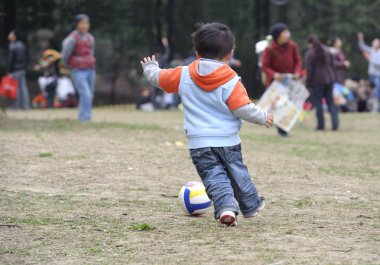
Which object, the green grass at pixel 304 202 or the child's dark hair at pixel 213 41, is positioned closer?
the child's dark hair at pixel 213 41

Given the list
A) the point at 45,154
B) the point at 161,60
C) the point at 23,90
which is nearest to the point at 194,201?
the point at 45,154

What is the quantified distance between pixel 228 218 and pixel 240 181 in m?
0.39

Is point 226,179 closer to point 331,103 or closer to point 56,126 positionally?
point 56,126

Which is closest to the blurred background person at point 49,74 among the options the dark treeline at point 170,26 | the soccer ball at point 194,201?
the dark treeline at point 170,26

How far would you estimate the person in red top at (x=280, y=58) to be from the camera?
16078 mm

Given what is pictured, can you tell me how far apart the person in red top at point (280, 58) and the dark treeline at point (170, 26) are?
6595mm

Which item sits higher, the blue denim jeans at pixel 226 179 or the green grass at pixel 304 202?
the blue denim jeans at pixel 226 179

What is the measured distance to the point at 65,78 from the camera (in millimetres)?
26047

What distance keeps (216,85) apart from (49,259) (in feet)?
6.27

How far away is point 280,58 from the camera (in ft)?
53.2

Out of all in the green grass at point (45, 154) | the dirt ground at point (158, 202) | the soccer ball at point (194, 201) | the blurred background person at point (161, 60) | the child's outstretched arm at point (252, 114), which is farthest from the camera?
the blurred background person at point (161, 60)

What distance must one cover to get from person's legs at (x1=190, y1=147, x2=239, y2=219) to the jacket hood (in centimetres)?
48

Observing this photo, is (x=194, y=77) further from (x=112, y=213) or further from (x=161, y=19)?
(x=161, y=19)

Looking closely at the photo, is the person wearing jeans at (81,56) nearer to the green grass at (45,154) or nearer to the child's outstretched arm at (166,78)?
the green grass at (45,154)
